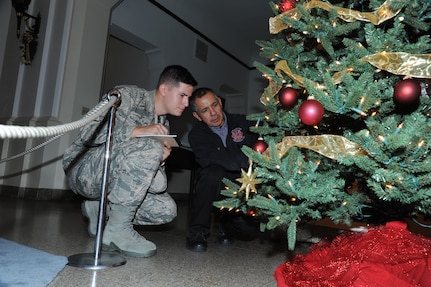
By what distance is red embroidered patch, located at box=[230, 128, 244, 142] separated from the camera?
2.15m

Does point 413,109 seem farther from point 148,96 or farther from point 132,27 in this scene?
point 132,27

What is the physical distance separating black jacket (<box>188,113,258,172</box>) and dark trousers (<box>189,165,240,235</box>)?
74 millimetres

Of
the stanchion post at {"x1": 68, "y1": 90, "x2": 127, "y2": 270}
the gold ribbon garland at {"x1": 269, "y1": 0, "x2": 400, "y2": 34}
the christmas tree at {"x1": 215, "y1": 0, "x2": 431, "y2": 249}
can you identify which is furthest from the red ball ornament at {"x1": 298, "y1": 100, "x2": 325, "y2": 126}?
the stanchion post at {"x1": 68, "y1": 90, "x2": 127, "y2": 270}

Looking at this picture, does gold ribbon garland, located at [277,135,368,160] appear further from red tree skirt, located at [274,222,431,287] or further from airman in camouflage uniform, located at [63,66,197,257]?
airman in camouflage uniform, located at [63,66,197,257]

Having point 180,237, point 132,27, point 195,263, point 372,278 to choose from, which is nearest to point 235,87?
point 132,27

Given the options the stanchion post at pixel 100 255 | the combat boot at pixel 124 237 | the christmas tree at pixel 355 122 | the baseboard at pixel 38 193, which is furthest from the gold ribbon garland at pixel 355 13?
the baseboard at pixel 38 193

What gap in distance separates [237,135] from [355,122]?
3.30 ft

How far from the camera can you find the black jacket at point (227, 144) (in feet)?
6.47

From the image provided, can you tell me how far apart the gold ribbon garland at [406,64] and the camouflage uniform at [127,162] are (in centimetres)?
100

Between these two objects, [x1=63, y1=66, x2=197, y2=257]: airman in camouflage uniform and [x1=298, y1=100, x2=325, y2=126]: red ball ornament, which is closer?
[x1=298, y1=100, x2=325, y2=126]: red ball ornament

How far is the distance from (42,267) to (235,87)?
21.9 feet

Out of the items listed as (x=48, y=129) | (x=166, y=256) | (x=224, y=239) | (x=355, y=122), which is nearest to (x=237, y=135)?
(x=224, y=239)

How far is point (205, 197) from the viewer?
1875mm

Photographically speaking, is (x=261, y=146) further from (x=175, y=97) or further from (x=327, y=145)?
(x=175, y=97)
